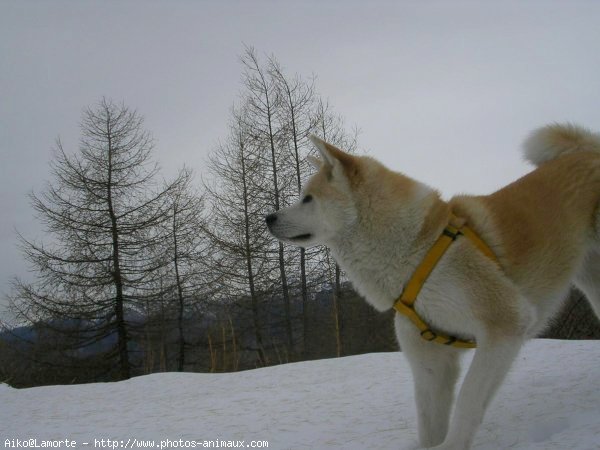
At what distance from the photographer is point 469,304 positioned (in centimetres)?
261

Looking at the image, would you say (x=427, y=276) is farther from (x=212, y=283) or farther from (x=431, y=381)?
(x=212, y=283)

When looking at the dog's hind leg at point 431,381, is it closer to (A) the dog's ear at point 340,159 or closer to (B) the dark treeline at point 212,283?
(A) the dog's ear at point 340,159

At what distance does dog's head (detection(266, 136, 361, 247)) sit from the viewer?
308 cm

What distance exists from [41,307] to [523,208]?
13647 mm

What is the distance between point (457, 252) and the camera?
2.77 metres

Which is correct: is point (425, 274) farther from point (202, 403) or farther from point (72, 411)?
point (72, 411)

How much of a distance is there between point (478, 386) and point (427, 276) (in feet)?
2.01

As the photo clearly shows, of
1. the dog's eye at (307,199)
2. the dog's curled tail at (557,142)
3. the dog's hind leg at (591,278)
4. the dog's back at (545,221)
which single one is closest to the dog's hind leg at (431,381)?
the dog's back at (545,221)

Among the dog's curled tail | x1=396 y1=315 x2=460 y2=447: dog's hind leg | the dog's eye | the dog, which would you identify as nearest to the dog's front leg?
the dog

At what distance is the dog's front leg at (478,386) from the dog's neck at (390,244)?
0.57 metres

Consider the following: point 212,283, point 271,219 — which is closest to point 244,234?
point 212,283

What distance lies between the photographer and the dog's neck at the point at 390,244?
9.39 ft

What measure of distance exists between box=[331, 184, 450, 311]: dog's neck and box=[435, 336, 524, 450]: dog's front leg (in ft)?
1.87

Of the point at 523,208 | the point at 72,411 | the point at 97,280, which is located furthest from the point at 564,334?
the point at 97,280
